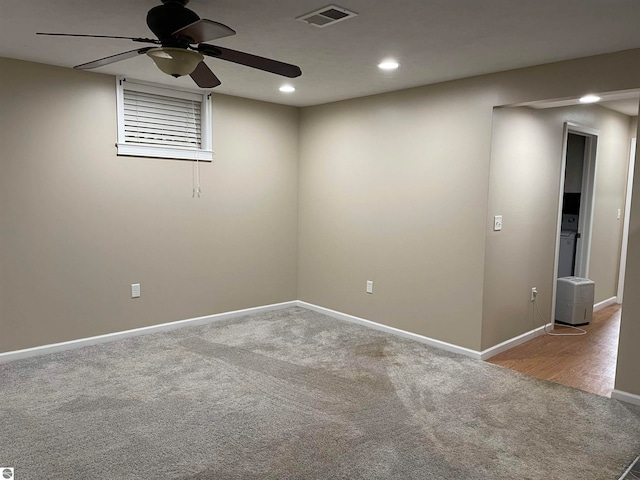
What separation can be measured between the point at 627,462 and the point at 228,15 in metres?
3.18

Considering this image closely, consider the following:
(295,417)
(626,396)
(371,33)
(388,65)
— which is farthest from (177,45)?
(626,396)

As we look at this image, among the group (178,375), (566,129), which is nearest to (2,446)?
(178,375)

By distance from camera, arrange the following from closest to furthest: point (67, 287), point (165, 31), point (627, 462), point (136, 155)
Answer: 1. point (165, 31)
2. point (627, 462)
3. point (67, 287)
4. point (136, 155)

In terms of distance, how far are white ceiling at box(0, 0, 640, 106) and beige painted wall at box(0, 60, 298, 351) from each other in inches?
19.0

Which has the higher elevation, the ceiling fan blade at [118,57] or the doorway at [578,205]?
the ceiling fan blade at [118,57]

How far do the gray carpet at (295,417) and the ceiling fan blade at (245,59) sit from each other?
200 centimetres

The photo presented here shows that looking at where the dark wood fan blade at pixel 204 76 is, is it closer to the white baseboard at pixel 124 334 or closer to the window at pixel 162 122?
the window at pixel 162 122

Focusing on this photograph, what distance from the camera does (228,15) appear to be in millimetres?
2602

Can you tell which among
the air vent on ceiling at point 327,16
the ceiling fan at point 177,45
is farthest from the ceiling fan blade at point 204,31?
the air vent on ceiling at point 327,16

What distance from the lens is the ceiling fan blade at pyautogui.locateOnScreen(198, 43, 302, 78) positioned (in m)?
2.22

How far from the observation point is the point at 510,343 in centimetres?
434

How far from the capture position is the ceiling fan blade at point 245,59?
2.22 m

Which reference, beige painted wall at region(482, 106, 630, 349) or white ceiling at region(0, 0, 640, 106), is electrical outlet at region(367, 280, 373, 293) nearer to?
beige painted wall at region(482, 106, 630, 349)

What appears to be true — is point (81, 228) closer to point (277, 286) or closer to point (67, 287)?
point (67, 287)
